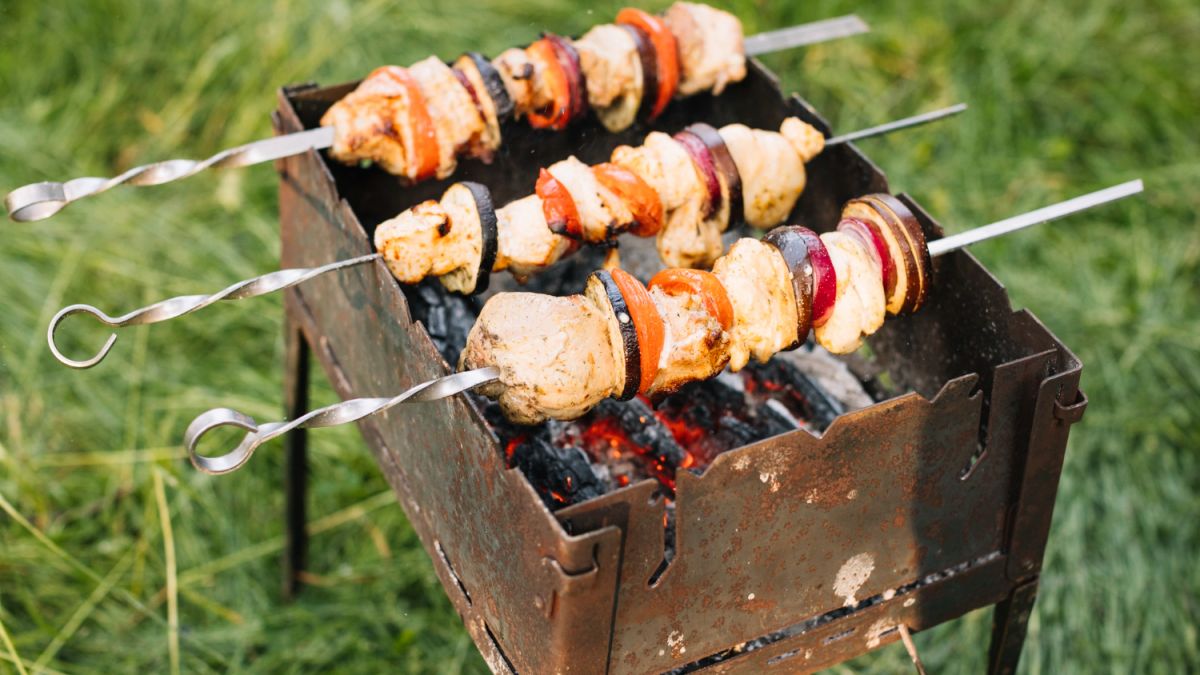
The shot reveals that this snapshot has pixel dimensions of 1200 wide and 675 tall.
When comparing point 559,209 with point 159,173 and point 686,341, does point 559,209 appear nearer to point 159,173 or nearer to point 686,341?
point 686,341

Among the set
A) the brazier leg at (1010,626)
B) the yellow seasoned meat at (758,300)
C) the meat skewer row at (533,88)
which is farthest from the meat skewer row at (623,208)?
the brazier leg at (1010,626)

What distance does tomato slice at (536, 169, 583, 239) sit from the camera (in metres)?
2.49

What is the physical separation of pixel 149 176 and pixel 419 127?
0.56 m

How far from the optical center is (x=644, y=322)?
216 cm

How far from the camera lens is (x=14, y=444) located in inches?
160

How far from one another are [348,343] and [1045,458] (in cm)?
144

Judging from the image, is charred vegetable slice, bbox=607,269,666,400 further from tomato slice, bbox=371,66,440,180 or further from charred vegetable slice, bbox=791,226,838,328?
tomato slice, bbox=371,66,440,180

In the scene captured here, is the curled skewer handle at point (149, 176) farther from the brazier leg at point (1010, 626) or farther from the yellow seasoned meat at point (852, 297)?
the brazier leg at point (1010, 626)

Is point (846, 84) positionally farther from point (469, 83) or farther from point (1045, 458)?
point (1045, 458)

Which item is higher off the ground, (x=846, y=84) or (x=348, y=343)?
(x=348, y=343)

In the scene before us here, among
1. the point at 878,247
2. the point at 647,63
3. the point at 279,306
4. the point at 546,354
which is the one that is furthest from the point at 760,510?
the point at 279,306

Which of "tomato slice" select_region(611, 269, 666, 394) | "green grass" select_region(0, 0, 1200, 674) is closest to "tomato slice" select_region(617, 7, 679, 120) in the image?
"tomato slice" select_region(611, 269, 666, 394)

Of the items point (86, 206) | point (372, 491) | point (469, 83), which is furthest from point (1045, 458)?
point (86, 206)

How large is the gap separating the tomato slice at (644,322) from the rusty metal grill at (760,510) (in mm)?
218
